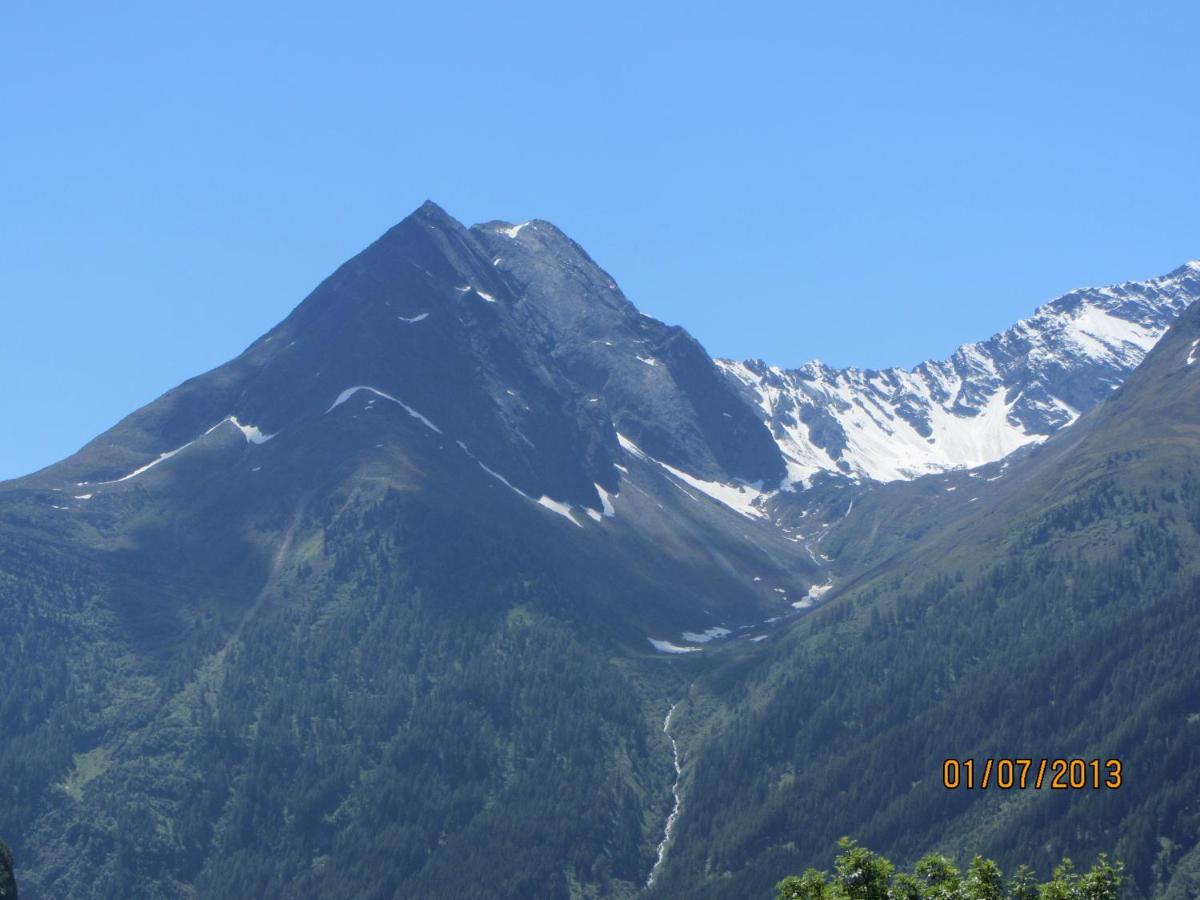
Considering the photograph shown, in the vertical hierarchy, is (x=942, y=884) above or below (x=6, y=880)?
below

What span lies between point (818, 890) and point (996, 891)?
9.59m

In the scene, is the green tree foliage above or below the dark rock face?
below

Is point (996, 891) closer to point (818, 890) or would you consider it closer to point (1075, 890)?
point (1075, 890)

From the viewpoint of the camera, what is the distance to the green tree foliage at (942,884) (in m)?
78.4

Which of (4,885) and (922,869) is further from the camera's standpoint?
(922,869)

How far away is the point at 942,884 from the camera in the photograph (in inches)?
3231

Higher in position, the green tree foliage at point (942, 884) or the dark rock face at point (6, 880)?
the dark rock face at point (6, 880)

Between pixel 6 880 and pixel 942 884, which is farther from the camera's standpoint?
pixel 942 884

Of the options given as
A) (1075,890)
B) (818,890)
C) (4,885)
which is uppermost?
(4,885)

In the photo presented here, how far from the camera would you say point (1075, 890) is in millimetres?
78188

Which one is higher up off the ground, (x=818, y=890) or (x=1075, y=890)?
(x=818, y=890)

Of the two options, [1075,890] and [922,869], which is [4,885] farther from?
[1075,890]

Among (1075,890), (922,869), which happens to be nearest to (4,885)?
(922,869)

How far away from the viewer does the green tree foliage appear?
3086 inches
